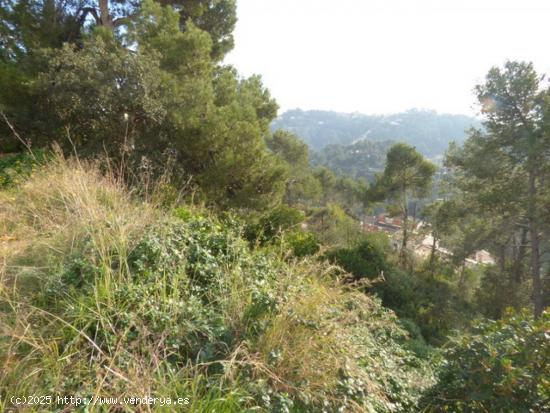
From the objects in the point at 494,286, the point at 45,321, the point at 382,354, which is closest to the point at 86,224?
the point at 45,321

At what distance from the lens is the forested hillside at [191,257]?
1.55 metres

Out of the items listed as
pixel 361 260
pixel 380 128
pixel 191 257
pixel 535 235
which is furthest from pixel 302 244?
pixel 380 128

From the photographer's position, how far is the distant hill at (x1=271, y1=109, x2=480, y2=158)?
129m

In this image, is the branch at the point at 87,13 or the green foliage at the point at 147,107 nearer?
the green foliage at the point at 147,107

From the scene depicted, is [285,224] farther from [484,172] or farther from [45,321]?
[484,172]

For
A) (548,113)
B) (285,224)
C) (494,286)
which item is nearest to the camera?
(285,224)

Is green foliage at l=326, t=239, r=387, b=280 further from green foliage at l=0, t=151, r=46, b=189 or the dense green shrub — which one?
green foliage at l=0, t=151, r=46, b=189

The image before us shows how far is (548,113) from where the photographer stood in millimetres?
8516

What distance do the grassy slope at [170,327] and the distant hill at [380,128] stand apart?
396ft

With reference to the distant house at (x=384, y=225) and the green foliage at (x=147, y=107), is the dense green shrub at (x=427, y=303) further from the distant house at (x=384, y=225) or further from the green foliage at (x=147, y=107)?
the distant house at (x=384, y=225)

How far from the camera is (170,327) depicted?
1736 millimetres

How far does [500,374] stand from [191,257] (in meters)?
2.07

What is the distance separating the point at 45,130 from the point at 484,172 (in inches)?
503

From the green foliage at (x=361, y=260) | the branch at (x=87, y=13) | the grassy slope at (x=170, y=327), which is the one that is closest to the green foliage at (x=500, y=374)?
the grassy slope at (x=170, y=327)
